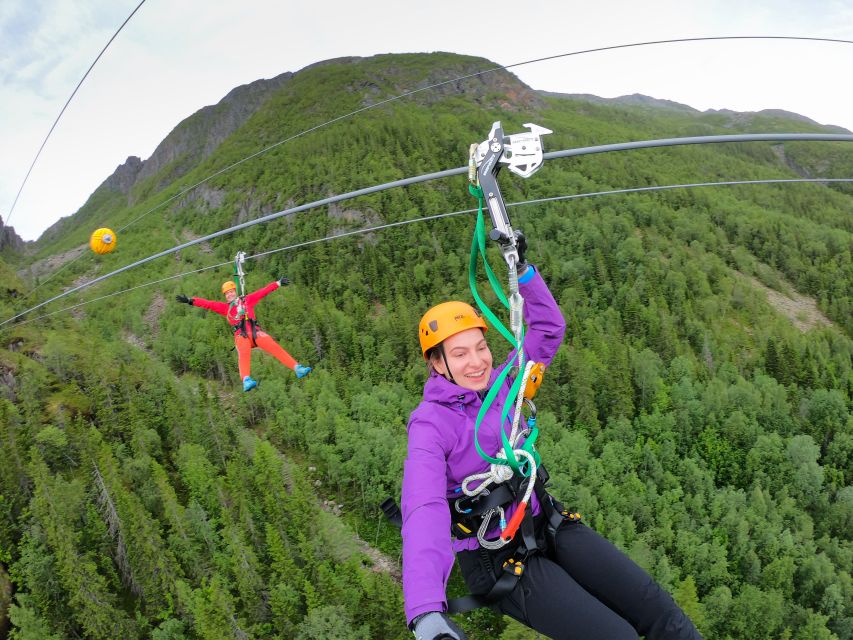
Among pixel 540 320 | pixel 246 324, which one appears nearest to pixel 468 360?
pixel 540 320

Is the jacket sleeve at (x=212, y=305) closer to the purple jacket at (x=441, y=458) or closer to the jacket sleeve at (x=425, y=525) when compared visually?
the purple jacket at (x=441, y=458)

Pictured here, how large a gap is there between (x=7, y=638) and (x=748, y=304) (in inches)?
3401

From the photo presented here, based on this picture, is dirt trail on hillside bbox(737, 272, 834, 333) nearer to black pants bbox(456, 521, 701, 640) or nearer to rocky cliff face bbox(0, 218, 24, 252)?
black pants bbox(456, 521, 701, 640)

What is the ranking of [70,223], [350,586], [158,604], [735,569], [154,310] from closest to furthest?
[158,604] → [350,586] → [735,569] → [154,310] → [70,223]

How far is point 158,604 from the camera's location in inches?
1383

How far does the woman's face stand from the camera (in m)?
3.29

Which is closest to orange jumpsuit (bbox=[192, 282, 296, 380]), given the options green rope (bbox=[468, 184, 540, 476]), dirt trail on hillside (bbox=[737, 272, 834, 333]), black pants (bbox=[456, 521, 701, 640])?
green rope (bbox=[468, 184, 540, 476])

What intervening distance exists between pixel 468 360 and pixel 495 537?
104 centimetres

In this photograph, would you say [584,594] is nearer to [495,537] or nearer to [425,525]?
[495,537]

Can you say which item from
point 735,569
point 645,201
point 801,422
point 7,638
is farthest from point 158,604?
point 645,201

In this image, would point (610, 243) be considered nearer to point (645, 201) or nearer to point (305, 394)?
point (645, 201)

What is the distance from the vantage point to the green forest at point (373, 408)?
35.9 metres

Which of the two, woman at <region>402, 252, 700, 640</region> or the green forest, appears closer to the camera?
woman at <region>402, 252, 700, 640</region>

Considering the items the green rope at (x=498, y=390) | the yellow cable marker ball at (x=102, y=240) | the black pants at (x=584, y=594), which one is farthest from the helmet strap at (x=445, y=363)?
the yellow cable marker ball at (x=102, y=240)
